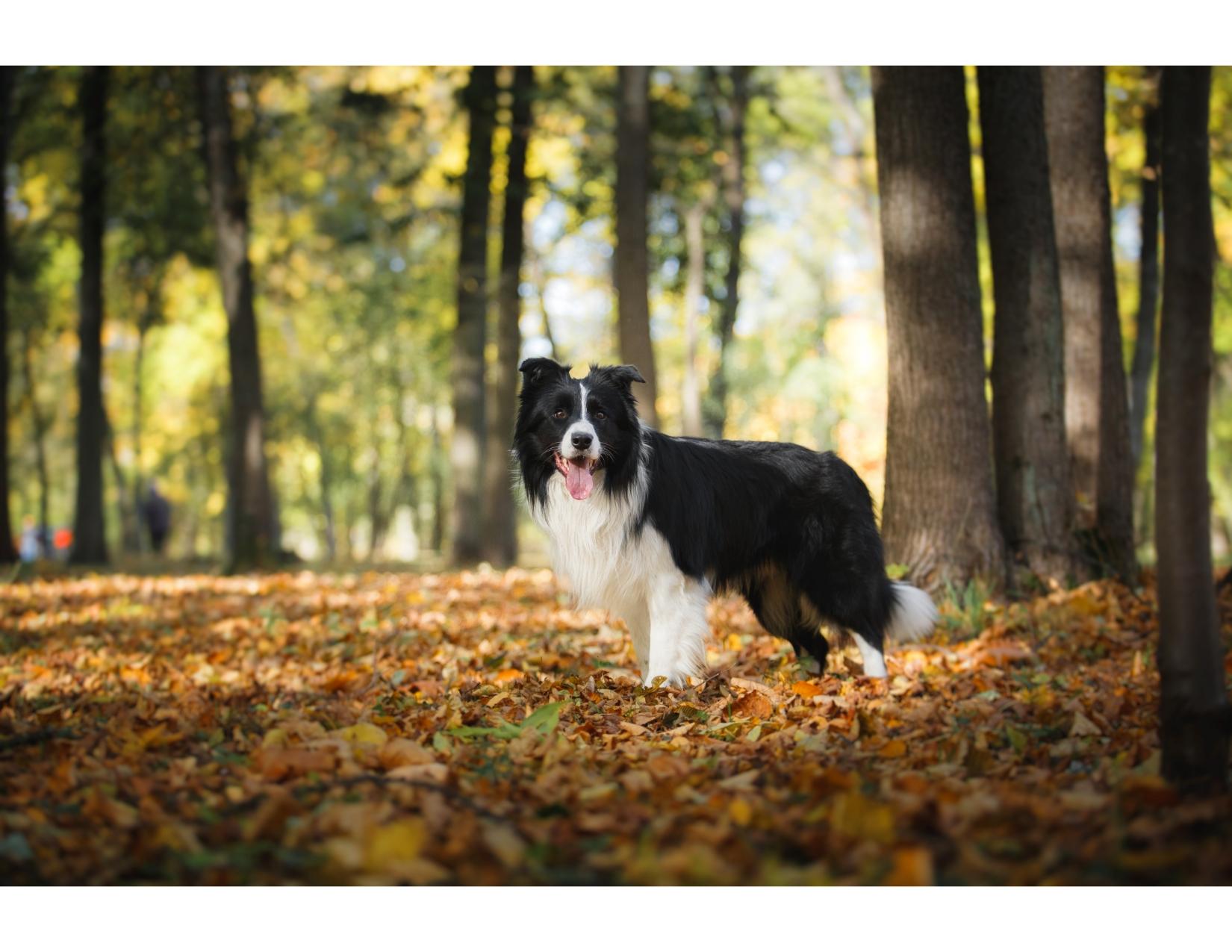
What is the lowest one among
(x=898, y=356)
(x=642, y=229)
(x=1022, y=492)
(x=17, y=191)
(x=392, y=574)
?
(x=392, y=574)

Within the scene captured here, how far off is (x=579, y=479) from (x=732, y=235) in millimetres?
A: 17503

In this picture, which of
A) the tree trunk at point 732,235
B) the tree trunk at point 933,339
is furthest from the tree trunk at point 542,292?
the tree trunk at point 933,339

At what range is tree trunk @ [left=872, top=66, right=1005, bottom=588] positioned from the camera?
7.71 meters

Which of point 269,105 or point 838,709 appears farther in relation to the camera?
point 269,105

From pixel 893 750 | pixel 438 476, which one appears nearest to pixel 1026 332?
pixel 893 750

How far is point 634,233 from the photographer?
12.9 m

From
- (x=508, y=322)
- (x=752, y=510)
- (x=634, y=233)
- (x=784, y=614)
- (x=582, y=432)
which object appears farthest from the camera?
(x=508, y=322)

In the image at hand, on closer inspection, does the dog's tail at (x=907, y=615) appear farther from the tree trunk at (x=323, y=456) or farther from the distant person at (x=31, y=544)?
the distant person at (x=31, y=544)

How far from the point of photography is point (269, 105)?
18.3 meters

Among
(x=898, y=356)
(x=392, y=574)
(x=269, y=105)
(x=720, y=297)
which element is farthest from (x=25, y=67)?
(x=898, y=356)

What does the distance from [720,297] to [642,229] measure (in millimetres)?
10313

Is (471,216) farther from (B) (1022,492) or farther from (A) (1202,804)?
(A) (1202,804)

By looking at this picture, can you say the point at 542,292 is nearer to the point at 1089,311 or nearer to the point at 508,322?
the point at 508,322

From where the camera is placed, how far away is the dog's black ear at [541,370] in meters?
Result: 5.77
